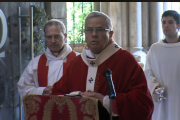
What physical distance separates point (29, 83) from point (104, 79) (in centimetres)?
128

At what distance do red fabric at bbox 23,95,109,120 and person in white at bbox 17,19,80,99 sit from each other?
1.07 meters

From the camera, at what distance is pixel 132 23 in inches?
390

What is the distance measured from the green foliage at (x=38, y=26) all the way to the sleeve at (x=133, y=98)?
8.56 feet

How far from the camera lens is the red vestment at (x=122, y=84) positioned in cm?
304

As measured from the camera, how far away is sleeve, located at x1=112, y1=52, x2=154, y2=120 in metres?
3.04

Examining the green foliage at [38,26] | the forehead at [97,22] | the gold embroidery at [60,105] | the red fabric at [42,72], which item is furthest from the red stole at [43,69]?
the gold embroidery at [60,105]

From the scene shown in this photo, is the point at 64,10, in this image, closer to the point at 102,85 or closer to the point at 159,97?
the point at 159,97

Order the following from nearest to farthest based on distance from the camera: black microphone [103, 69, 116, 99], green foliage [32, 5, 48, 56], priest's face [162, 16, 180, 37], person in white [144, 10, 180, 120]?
black microphone [103, 69, 116, 99] → priest's face [162, 16, 180, 37] → person in white [144, 10, 180, 120] → green foliage [32, 5, 48, 56]

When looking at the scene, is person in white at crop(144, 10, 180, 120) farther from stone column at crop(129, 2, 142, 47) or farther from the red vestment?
stone column at crop(129, 2, 142, 47)

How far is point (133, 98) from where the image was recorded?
304 centimetres

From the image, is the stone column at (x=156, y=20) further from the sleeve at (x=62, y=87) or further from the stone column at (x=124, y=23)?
the sleeve at (x=62, y=87)

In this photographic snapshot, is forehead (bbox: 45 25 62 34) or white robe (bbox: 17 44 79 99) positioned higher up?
forehead (bbox: 45 25 62 34)

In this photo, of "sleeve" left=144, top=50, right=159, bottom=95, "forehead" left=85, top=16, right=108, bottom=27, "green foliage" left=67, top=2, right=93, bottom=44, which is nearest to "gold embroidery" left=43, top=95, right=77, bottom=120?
"forehead" left=85, top=16, right=108, bottom=27

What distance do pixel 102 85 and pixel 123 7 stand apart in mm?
6883
